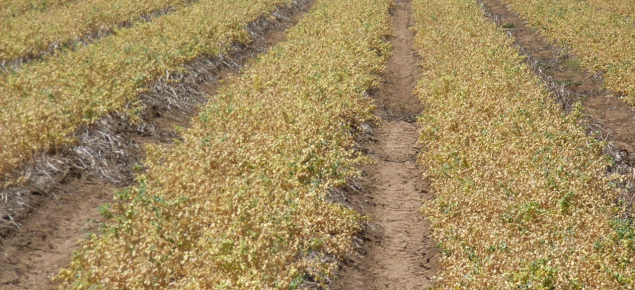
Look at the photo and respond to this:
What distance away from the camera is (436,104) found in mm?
14867

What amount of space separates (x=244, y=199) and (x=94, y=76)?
6887 millimetres

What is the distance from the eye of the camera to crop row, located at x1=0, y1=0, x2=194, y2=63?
58.4ft

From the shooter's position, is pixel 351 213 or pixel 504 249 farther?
pixel 351 213

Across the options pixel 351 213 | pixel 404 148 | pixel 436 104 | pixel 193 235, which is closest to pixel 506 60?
pixel 436 104

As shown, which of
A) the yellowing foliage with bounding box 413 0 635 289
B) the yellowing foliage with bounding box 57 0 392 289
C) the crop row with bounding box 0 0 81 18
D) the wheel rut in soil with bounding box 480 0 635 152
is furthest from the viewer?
the crop row with bounding box 0 0 81 18

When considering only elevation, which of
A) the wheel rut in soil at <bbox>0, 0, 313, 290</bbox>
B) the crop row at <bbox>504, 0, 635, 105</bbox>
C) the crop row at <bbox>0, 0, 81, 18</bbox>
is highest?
the crop row at <bbox>504, 0, 635, 105</bbox>

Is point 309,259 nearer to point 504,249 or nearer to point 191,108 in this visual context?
point 504,249

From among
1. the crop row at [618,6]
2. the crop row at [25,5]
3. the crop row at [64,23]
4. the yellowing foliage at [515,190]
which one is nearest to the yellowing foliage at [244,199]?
the yellowing foliage at [515,190]

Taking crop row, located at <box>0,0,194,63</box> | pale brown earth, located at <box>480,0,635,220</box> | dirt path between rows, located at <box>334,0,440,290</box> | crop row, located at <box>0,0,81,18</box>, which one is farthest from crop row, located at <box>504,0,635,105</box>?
crop row, located at <box>0,0,81,18</box>

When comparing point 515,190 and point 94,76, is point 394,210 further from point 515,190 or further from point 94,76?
point 94,76

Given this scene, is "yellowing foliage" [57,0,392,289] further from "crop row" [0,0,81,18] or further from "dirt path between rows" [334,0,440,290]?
"crop row" [0,0,81,18]

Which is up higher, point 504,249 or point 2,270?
point 504,249

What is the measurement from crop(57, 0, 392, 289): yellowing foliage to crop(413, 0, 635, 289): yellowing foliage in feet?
5.48

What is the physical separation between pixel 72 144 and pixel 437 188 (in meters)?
6.56
